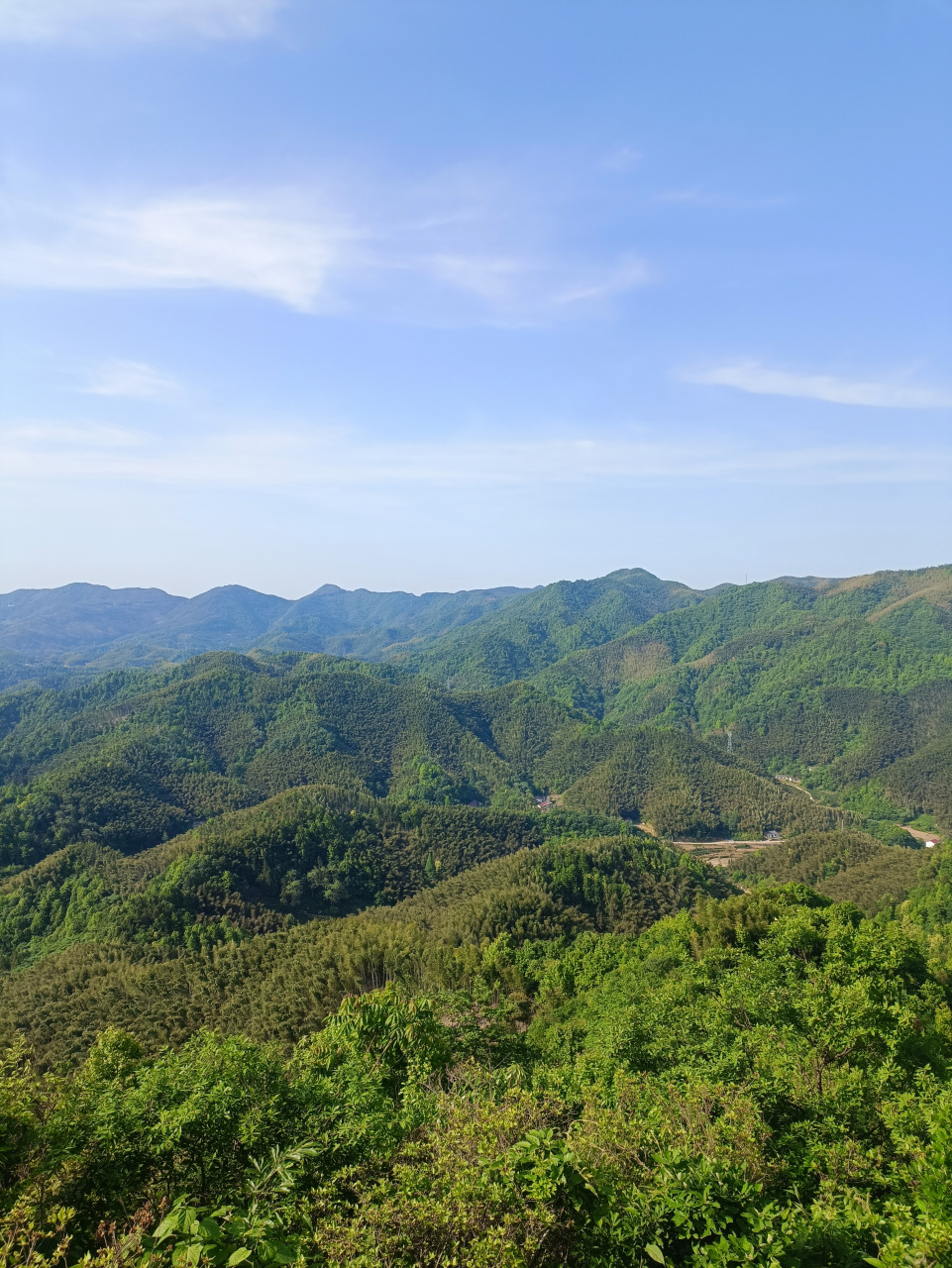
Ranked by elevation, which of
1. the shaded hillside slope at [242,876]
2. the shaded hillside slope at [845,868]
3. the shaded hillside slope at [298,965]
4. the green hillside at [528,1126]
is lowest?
the shaded hillside slope at [845,868]

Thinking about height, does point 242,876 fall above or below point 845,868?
above

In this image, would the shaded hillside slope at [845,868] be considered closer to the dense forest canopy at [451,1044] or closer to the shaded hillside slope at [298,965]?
the dense forest canopy at [451,1044]

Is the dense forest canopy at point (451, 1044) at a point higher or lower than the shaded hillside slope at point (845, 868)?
higher

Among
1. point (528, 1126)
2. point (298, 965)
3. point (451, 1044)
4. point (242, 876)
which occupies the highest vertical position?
point (528, 1126)

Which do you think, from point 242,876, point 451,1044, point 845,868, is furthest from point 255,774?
point 451,1044

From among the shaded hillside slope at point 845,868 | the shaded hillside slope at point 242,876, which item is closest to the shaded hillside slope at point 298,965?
the shaded hillside slope at point 242,876

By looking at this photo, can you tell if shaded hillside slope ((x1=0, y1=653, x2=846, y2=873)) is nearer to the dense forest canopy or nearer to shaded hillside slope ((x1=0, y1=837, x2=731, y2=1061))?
the dense forest canopy

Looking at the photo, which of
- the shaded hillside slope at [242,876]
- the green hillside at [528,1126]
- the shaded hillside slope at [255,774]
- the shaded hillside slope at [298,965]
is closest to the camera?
the green hillside at [528,1126]

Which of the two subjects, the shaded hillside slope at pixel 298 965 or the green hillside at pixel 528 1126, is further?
the shaded hillside slope at pixel 298 965

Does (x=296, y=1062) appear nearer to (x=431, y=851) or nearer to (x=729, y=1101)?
(x=729, y=1101)

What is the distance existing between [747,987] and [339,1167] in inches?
914

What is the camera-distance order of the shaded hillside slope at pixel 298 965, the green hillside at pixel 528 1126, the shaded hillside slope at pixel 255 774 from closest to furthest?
the green hillside at pixel 528 1126
the shaded hillside slope at pixel 298 965
the shaded hillside slope at pixel 255 774

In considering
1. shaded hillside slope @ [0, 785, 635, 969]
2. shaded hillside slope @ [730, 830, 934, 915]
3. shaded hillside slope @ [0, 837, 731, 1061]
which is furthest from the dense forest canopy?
shaded hillside slope @ [730, 830, 934, 915]

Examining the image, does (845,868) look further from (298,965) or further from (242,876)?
(242,876)
